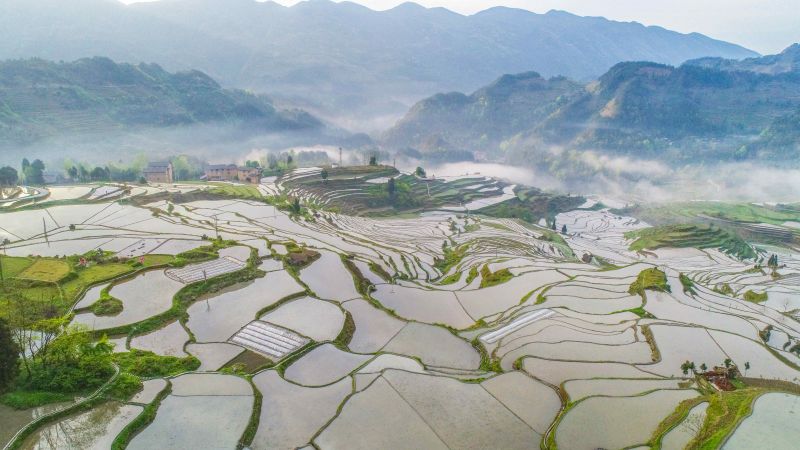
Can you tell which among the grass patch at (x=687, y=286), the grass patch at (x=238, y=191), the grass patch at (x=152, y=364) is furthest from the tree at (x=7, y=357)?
the grass patch at (x=238, y=191)

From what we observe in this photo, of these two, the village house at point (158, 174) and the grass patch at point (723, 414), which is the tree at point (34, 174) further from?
the grass patch at point (723, 414)

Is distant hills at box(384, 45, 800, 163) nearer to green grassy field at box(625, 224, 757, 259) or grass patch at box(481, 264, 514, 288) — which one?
green grassy field at box(625, 224, 757, 259)

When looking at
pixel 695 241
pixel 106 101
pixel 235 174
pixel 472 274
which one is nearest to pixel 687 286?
pixel 472 274

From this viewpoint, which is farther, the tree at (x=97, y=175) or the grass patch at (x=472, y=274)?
the tree at (x=97, y=175)

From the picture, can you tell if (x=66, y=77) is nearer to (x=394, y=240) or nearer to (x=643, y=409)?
(x=394, y=240)

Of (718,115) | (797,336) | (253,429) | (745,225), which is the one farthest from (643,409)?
(718,115)

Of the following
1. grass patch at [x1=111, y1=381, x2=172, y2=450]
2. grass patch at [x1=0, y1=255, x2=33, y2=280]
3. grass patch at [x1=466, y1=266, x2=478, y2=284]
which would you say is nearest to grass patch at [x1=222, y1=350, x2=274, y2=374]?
grass patch at [x1=111, y1=381, x2=172, y2=450]
